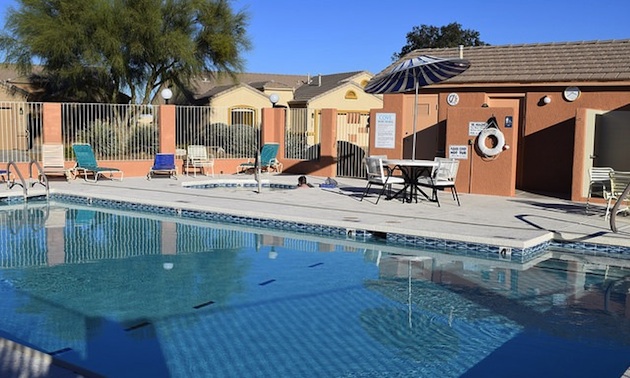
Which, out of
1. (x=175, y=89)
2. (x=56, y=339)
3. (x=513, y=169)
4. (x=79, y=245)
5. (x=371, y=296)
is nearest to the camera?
(x=56, y=339)

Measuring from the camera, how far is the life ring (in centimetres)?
1430

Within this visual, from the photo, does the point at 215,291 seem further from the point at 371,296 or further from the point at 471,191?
the point at 471,191

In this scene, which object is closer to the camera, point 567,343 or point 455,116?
point 567,343

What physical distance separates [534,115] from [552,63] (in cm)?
149

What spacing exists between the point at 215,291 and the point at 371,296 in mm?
1814

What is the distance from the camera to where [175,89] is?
108ft

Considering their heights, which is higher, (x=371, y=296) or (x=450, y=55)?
(x=450, y=55)

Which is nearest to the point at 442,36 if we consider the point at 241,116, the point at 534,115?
the point at 241,116

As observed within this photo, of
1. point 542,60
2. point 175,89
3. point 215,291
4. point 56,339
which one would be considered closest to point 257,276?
point 215,291

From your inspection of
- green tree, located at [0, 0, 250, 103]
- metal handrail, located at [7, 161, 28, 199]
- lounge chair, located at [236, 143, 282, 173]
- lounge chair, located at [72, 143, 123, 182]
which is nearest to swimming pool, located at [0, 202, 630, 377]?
metal handrail, located at [7, 161, 28, 199]

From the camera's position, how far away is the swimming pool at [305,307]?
→ 540cm

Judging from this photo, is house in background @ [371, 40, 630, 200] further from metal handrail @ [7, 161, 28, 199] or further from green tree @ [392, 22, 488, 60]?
green tree @ [392, 22, 488, 60]

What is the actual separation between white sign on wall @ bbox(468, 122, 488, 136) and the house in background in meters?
0.02

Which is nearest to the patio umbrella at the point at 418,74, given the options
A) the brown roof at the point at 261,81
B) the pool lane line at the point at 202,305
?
the pool lane line at the point at 202,305
